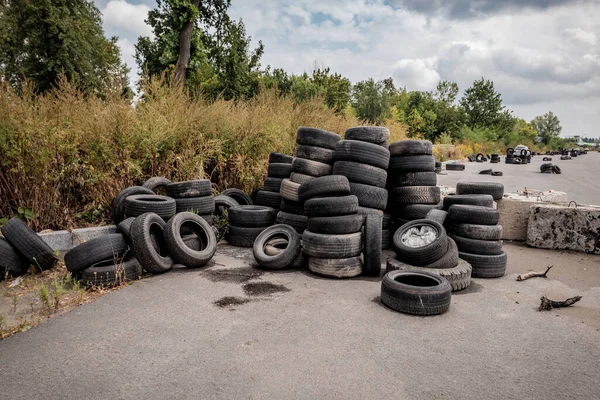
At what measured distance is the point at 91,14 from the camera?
97.3 ft

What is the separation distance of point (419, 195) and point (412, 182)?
28cm

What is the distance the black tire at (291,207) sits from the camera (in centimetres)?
667

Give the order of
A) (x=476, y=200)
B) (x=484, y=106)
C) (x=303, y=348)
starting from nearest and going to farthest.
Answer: (x=303, y=348)
(x=476, y=200)
(x=484, y=106)

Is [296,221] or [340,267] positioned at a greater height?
[296,221]

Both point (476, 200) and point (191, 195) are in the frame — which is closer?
point (476, 200)

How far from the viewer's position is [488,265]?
521 cm

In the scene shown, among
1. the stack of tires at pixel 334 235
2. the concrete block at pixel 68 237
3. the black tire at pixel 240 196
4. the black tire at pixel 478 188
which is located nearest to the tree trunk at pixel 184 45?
the black tire at pixel 240 196

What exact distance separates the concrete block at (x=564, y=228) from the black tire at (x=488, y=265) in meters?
1.89

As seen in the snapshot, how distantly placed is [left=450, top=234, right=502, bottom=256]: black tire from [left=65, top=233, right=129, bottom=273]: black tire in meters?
4.86

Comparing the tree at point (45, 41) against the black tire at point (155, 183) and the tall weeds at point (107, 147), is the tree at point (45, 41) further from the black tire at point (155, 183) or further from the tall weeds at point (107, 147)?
the black tire at point (155, 183)

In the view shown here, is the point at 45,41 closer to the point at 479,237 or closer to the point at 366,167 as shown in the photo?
the point at 366,167

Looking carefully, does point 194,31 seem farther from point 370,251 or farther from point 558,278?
point 558,278

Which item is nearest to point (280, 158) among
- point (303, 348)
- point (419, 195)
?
point (419, 195)

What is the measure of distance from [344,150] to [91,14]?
3240cm
